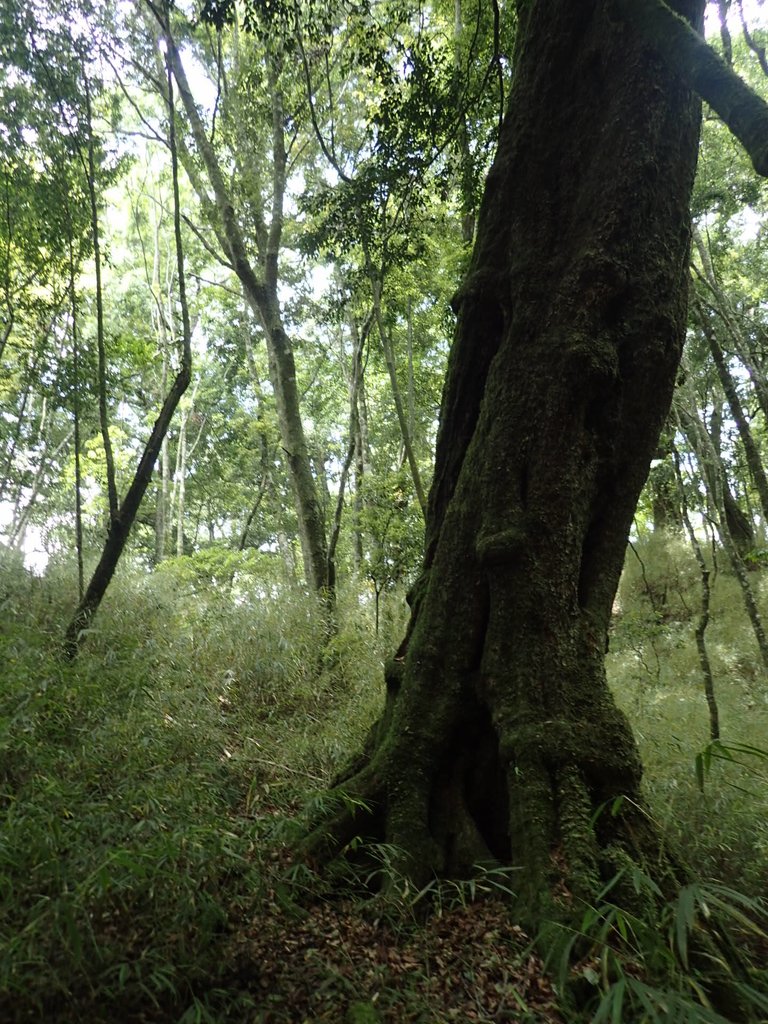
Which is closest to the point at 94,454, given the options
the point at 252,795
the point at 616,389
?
the point at 252,795

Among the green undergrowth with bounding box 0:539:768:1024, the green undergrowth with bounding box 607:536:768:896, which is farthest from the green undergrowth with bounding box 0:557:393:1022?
the green undergrowth with bounding box 607:536:768:896

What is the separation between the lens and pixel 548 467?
107 inches

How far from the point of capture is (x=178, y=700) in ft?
13.3

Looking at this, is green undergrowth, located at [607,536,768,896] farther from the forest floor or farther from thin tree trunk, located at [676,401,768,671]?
the forest floor

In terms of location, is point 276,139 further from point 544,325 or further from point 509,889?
point 509,889

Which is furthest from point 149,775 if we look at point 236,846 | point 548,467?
point 548,467

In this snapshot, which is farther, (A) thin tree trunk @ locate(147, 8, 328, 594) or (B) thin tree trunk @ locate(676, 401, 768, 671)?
(A) thin tree trunk @ locate(147, 8, 328, 594)

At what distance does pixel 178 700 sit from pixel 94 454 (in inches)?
401

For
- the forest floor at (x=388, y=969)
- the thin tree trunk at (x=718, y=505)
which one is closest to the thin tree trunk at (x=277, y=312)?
the thin tree trunk at (x=718, y=505)

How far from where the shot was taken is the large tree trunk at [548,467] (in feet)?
8.16

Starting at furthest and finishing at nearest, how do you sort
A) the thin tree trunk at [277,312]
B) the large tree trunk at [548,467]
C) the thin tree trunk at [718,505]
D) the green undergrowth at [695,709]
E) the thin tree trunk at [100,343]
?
the thin tree trunk at [277,312], the thin tree trunk at [718,505], the thin tree trunk at [100,343], the green undergrowth at [695,709], the large tree trunk at [548,467]

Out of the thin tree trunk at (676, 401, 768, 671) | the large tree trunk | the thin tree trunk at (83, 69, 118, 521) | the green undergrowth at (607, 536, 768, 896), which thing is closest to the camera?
the large tree trunk

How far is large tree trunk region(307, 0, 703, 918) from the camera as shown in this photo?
8.16 feet

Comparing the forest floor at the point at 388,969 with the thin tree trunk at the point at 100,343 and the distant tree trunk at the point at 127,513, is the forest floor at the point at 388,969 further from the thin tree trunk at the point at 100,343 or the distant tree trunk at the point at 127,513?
the thin tree trunk at the point at 100,343
